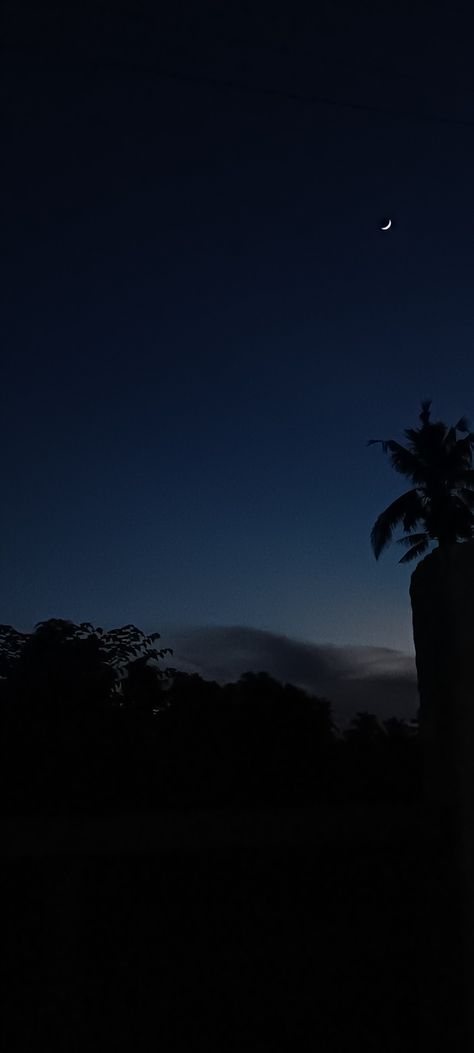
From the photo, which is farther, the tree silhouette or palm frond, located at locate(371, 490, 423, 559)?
palm frond, located at locate(371, 490, 423, 559)

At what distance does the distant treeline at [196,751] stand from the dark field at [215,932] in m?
0.93

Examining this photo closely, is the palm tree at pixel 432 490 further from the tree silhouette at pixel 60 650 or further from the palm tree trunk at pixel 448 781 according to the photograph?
the palm tree trunk at pixel 448 781

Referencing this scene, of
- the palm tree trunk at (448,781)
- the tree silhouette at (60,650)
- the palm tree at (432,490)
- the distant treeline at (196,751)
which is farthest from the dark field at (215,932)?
the palm tree at (432,490)

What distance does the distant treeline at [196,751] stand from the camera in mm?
6902

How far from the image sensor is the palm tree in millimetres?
24000

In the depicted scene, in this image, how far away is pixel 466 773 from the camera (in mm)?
1951

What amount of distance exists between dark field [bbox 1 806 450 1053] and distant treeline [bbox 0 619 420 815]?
0.93 m

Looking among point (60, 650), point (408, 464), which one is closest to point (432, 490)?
point (408, 464)

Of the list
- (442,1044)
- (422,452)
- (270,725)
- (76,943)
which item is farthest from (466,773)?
(422,452)

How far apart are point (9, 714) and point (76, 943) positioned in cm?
585

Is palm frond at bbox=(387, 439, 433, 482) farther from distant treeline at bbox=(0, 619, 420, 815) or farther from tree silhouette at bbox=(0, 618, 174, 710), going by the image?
distant treeline at bbox=(0, 619, 420, 815)

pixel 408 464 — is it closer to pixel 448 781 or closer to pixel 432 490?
pixel 432 490

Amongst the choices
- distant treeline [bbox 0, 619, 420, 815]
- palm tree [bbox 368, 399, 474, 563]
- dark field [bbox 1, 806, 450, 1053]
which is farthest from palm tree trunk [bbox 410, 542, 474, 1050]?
palm tree [bbox 368, 399, 474, 563]

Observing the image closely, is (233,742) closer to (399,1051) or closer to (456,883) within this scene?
(399,1051)
